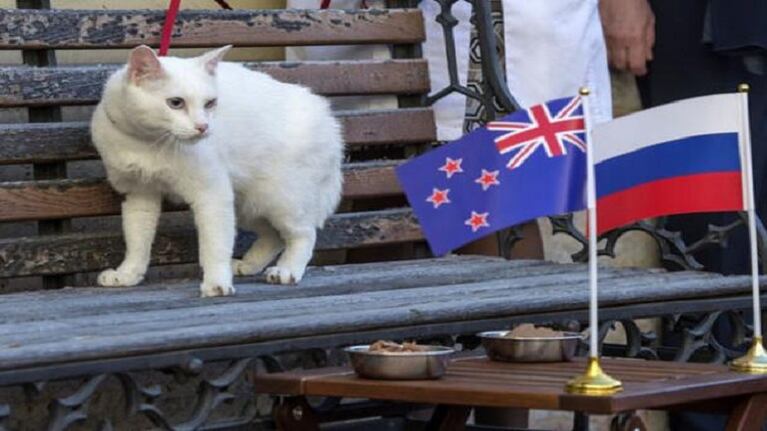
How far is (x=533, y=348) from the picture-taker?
3742 mm

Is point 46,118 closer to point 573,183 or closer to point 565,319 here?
point 565,319

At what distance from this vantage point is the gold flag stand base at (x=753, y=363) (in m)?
3.54

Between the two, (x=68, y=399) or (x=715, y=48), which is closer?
(x=68, y=399)

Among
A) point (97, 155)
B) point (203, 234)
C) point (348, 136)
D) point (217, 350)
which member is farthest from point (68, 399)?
point (348, 136)

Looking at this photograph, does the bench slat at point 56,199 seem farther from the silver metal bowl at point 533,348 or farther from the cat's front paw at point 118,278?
the silver metal bowl at point 533,348

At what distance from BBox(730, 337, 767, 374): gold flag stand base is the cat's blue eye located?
1.36 m

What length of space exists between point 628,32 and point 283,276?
66.8 inches

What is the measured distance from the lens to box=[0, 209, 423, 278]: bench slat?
4.59 metres

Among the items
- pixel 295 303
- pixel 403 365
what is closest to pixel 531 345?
pixel 403 365

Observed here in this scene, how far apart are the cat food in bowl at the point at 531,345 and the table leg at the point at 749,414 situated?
0.38 m

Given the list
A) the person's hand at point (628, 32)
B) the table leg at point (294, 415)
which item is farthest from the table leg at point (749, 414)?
the person's hand at point (628, 32)

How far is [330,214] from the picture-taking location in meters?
4.93

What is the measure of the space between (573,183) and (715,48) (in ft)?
A: 7.80

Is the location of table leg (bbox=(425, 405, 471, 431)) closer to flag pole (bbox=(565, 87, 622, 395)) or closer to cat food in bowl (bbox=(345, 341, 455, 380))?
cat food in bowl (bbox=(345, 341, 455, 380))
